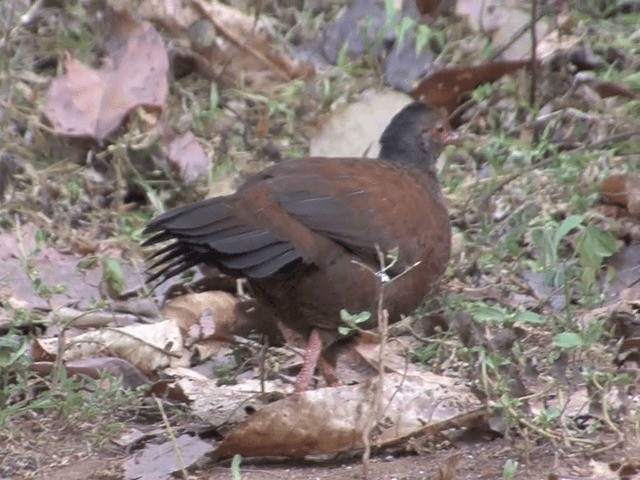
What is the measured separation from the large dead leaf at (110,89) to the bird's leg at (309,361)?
238 centimetres

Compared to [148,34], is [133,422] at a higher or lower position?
lower

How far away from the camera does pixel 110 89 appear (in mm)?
6582

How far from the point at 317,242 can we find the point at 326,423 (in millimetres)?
748

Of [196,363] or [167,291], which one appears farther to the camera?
[167,291]

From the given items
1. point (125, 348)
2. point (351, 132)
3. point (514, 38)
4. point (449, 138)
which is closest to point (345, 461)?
point (125, 348)

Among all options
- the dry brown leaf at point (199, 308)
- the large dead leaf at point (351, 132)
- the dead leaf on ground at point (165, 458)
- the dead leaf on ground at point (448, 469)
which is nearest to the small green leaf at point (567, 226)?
the dry brown leaf at point (199, 308)

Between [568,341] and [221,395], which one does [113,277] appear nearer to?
[221,395]

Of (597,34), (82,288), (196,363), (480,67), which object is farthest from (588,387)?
(597,34)

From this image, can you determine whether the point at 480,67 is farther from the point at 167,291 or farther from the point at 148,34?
the point at 167,291

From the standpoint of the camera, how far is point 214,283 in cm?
536

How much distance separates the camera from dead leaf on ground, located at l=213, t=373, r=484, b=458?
12.4ft

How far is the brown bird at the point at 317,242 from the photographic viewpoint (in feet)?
13.9

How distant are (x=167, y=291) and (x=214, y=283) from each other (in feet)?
0.65

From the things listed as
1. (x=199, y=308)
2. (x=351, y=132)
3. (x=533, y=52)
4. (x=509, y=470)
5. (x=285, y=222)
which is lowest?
(x=199, y=308)
